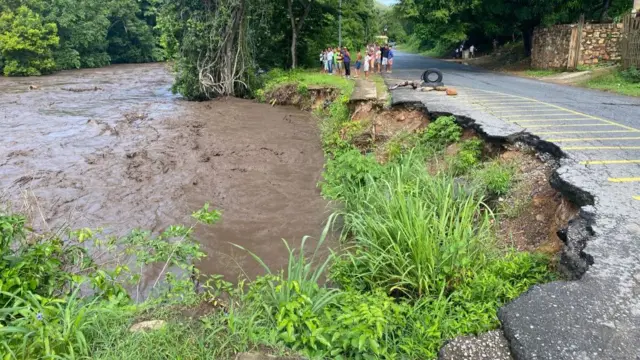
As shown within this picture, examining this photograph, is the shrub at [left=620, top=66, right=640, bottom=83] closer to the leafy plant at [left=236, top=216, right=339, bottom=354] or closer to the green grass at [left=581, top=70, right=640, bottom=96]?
the green grass at [left=581, top=70, right=640, bottom=96]

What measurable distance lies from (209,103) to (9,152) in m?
8.03

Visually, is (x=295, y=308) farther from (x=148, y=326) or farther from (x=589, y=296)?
(x=589, y=296)

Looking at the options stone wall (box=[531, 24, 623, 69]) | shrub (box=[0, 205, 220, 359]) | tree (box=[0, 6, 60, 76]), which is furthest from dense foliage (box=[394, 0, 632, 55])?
tree (box=[0, 6, 60, 76])

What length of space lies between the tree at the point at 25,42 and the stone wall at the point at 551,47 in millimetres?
27495

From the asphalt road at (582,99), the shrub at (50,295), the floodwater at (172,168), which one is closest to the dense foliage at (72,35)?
the floodwater at (172,168)

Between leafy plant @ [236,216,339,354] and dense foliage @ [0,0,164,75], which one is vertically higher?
dense foliage @ [0,0,164,75]

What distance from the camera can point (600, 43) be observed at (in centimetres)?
1825

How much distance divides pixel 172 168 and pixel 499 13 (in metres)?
18.1

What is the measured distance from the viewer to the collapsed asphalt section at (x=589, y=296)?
2805 mm

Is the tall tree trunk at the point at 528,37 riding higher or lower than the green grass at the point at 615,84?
higher

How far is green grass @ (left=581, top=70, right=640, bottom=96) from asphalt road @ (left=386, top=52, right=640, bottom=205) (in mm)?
716

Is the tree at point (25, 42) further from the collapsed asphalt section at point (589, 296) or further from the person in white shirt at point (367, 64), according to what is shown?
the collapsed asphalt section at point (589, 296)

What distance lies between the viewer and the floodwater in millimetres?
7055

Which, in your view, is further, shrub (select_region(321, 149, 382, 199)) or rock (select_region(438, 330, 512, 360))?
shrub (select_region(321, 149, 382, 199))
